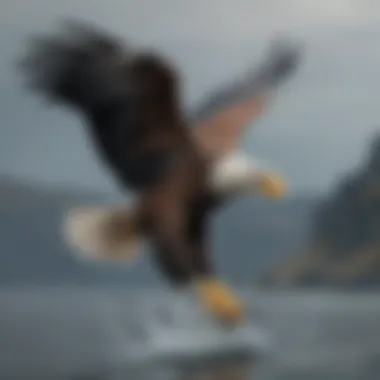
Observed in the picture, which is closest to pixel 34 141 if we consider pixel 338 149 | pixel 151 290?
pixel 151 290

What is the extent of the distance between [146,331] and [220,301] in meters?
0.12

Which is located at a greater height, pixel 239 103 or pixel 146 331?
pixel 239 103

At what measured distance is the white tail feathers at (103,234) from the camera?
→ 5.43 feet

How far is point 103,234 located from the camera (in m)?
1.65

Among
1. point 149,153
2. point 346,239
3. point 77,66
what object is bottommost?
point 346,239

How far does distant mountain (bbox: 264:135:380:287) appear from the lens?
1.71 meters

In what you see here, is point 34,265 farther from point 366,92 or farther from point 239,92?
point 366,92

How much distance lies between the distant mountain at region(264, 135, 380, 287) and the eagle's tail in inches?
14.6

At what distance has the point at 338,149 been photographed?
1729mm

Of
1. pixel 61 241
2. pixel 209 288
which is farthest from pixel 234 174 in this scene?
pixel 61 241

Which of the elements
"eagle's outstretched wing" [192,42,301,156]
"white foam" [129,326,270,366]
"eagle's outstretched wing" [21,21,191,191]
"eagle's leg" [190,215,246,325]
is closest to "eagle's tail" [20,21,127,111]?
"eagle's outstretched wing" [21,21,191,191]

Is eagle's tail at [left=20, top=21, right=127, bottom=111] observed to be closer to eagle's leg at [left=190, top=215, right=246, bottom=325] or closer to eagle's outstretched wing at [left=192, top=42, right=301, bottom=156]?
eagle's outstretched wing at [left=192, top=42, right=301, bottom=156]

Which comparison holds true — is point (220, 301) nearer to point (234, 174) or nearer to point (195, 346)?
point (195, 346)

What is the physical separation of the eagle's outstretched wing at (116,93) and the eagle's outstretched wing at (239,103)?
0.12 ft
